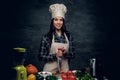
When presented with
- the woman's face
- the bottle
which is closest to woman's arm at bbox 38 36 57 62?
the woman's face

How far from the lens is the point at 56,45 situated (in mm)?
Answer: 5684

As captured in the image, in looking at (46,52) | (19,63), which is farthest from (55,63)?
(19,63)

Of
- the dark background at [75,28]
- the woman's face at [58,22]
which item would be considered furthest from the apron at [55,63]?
the dark background at [75,28]

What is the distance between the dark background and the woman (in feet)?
3.89

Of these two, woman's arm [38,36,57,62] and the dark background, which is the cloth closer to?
woman's arm [38,36,57,62]

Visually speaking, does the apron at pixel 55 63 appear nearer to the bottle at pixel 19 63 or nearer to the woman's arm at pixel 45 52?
the woman's arm at pixel 45 52

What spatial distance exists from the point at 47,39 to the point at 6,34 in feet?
4.91

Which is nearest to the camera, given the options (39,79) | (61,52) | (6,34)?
(39,79)

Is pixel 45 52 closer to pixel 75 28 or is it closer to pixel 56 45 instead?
pixel 56 45

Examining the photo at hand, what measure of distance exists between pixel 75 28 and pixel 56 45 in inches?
56.1

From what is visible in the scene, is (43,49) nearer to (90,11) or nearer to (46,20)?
(46,20)

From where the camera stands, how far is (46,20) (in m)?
6.86

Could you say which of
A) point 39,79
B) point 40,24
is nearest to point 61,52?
point 39,79

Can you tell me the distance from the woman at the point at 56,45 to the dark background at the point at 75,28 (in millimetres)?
1185
